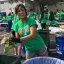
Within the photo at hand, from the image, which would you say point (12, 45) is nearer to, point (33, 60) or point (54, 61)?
point (33, 60)

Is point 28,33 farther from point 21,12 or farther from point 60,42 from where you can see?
point 60,42

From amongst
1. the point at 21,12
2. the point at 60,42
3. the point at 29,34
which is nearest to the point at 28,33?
the point at 29,34

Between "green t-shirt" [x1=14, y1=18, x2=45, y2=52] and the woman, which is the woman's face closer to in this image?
the woman

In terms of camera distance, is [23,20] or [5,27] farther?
[5,27]

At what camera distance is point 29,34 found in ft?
13.7

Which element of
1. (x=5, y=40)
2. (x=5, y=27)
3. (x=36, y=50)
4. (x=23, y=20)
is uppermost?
(x=23, y=20)

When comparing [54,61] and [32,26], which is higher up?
[32,26]

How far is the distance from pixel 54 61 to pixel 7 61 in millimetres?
734

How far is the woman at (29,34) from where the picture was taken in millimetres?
4105

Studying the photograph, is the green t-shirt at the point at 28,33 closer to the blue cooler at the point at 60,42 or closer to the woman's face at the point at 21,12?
the woman's face at the point at 21,12

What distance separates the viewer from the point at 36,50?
14.2 feet

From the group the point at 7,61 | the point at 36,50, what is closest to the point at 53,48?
the point at 36,50

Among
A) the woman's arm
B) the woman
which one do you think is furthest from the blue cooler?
the woman's arm

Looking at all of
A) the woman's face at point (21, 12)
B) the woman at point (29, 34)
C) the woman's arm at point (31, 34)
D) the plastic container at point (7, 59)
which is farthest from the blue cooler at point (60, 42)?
the plastic container at point (7, 59)
